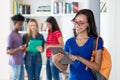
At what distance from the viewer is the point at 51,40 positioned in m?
4.51

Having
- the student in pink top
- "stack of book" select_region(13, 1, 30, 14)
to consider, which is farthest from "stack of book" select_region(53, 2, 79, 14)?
the student in pink top

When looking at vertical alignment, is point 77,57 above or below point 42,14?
below

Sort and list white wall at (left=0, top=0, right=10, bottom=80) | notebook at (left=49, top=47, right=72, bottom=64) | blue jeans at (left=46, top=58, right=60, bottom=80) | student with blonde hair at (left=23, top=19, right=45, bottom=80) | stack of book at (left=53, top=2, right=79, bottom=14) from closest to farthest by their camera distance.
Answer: notebook at (left=49, top=47, right=72, bottom=64) < student with blonde hair at (left=23, top=19, right=45, bottom=80) < blue jeans at (left=46, top=58, right=60, bottom=80) < stack of book at (left=53, top=2, right=79, bottom=14) < white wall at (left=0, top=0, right=10, bottom=80)

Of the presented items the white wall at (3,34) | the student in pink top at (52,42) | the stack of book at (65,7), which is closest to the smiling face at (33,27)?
the student in pink top at (52,42)

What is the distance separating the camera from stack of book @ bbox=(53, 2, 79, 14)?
546cm

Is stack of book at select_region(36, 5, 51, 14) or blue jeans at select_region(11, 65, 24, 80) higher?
stack of book at select_region(36, 5, 51, 14)

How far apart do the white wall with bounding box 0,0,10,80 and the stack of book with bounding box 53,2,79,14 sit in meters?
1.17

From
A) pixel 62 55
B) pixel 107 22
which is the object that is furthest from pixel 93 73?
pixel 107 22

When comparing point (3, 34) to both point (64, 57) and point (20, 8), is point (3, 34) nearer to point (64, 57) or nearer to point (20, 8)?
point (20, 8)

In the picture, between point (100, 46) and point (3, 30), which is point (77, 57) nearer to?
point (100, 46)

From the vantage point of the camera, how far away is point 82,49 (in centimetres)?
188

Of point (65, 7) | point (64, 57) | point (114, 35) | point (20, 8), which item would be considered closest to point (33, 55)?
point (114, 35)

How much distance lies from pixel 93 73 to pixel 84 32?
12.6 inches

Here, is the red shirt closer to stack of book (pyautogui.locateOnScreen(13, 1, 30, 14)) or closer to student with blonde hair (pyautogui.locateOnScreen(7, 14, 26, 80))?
student with blonde hair (pyautogui.locateOnScreen(7, 14, 26, 80))
